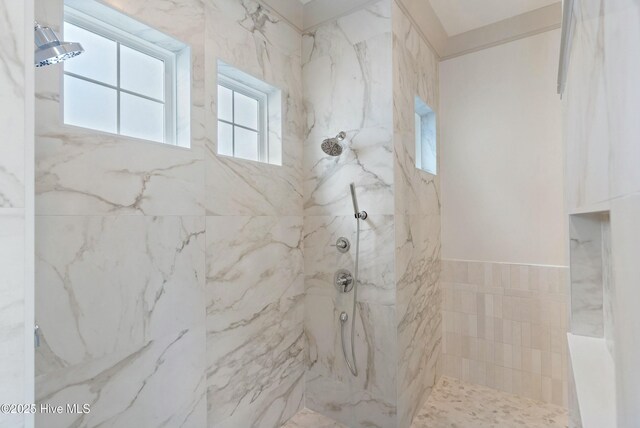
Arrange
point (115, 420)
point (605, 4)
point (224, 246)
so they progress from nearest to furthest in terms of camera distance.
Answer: point (605, 4), point (115, 420), point (224, 246)

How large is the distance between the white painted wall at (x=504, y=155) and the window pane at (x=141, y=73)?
6.73ft

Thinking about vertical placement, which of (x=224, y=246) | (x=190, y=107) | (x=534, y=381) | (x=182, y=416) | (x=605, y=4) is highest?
(x=190, y=107)

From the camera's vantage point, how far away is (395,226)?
6.07ft

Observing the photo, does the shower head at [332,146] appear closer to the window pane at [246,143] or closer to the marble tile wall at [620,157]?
the window pane at [246,143]

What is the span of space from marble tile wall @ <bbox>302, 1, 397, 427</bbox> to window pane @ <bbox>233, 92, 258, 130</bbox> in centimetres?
36

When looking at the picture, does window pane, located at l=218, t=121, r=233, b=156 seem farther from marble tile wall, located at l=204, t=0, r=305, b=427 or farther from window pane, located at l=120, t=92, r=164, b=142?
window pane, located at l=120, t=92, r=164, b=142

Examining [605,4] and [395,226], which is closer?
[605,4]

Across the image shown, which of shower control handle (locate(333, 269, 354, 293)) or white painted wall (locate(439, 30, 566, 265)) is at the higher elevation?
white painted wall (locate(439, 30, 566, 265))

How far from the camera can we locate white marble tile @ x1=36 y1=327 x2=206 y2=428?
1092mm

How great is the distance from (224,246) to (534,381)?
2290 mm

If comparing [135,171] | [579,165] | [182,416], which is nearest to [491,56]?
[579,165]

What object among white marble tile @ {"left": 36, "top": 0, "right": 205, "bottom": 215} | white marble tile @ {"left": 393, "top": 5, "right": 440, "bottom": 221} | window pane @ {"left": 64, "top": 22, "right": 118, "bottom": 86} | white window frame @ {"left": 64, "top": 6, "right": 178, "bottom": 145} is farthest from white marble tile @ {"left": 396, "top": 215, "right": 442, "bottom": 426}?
window pane @ {"left": 64, "top": 22, "right": 118, "bottom": 86}

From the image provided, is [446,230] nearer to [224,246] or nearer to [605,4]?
[224,246]
